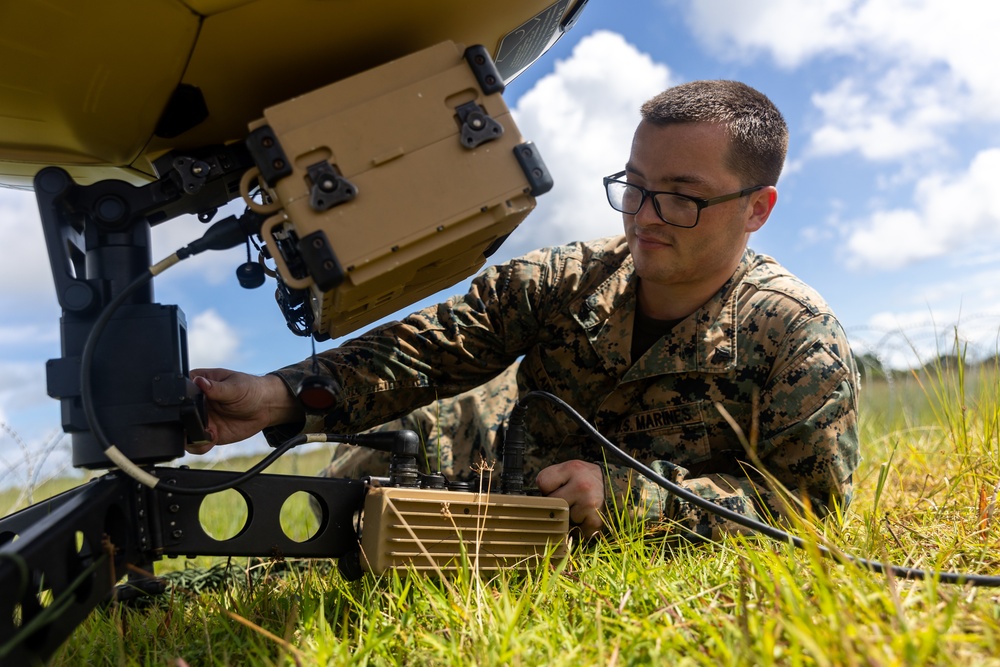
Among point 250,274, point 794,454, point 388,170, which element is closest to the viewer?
point 388,170

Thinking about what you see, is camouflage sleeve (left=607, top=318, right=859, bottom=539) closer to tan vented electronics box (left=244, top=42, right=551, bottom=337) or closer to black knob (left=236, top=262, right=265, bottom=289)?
tan vented electronics box (left=244, top=42, right=551, bottom=337)

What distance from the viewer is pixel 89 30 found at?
5.32ft

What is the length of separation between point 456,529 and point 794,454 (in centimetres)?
129

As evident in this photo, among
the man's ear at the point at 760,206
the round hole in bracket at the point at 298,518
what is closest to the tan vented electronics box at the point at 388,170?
the man's ear at the point at 760,206

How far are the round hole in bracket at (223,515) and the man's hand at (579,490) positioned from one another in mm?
2224

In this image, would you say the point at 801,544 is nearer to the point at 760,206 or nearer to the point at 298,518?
the point at 760,206

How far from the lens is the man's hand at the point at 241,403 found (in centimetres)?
228

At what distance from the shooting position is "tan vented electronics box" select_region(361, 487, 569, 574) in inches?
73.2

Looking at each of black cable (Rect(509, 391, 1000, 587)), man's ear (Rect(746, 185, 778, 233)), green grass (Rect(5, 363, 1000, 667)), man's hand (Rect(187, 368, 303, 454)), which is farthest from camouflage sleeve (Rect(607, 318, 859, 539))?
man's hand (Rect(187, 368, 303, 454))

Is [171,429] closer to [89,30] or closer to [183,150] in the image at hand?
[183,150]

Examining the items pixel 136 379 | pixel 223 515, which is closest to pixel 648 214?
pixel 136 379

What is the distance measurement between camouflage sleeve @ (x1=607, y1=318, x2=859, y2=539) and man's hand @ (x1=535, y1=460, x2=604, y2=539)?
0.14 metres

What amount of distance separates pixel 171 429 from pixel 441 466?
1.97 m

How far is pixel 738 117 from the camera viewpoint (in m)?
3.03
